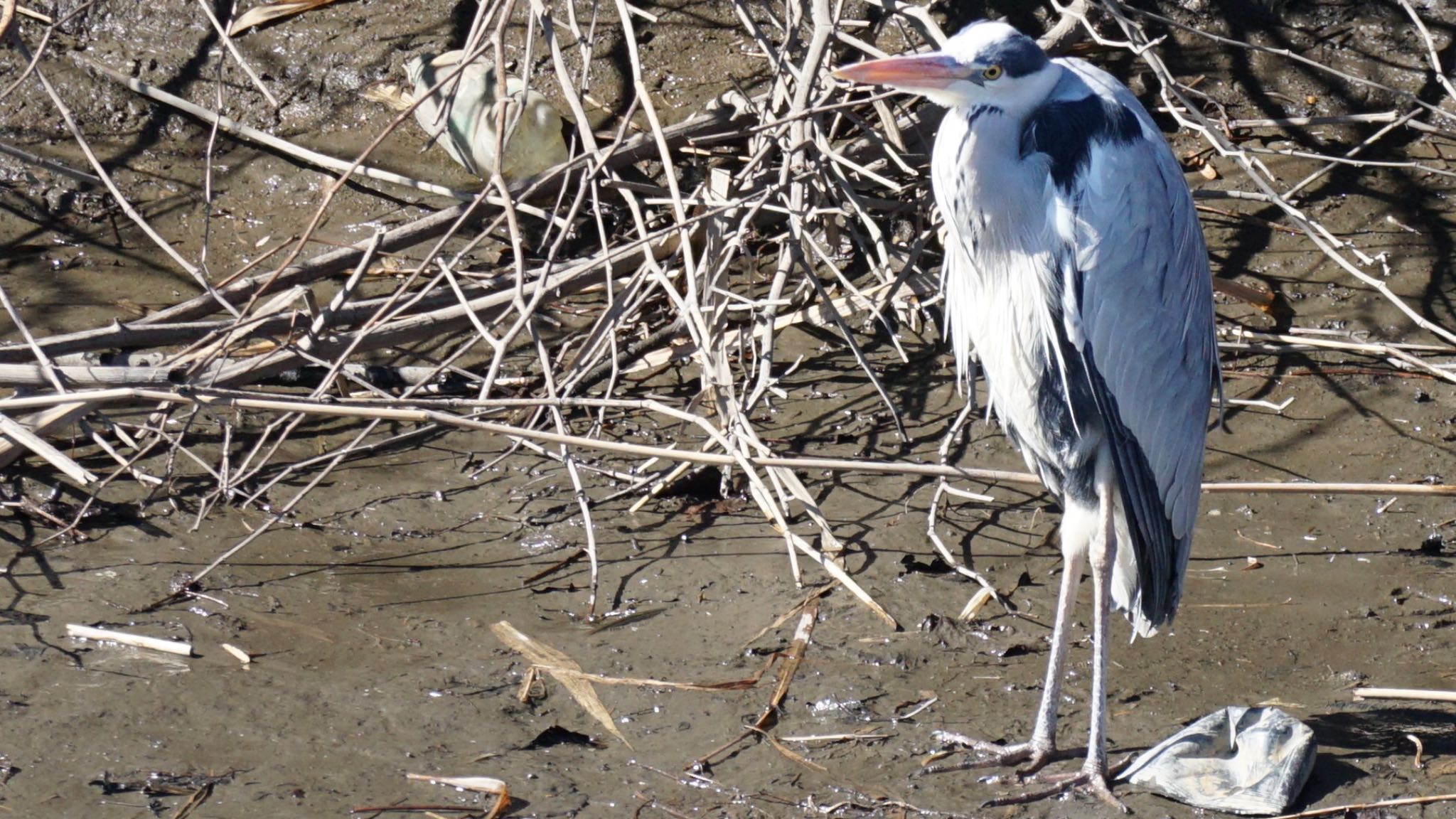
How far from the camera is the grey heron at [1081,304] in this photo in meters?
2.83

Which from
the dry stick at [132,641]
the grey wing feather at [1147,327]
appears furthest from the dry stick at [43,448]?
the grey wing feather at [1147,327]

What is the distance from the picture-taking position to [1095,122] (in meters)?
2.88

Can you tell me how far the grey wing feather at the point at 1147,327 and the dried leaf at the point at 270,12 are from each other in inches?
142

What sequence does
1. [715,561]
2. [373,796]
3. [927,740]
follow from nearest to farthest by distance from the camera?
[373,796]
[927,740]
[715,561]

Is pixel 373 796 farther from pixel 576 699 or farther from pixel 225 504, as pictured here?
pixel 225 504

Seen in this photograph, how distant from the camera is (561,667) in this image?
130 inches

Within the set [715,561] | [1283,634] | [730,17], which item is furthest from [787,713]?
[730,17]

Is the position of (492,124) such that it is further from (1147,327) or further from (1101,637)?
(1101,637)

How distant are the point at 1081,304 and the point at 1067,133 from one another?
0.37m

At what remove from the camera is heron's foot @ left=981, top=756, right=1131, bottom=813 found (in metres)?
2.92

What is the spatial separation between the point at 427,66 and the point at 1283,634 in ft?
11.5

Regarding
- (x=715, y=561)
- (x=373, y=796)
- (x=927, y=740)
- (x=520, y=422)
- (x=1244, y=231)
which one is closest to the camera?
(x=373, y=796)

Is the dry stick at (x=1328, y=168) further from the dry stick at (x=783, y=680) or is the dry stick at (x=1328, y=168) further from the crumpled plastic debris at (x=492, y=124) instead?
the crumpled plastic debris at (x=492, y=124)

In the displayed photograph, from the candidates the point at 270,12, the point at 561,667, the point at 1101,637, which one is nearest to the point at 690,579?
the point at 561,667
